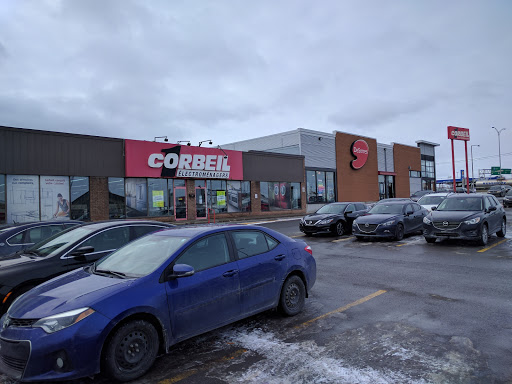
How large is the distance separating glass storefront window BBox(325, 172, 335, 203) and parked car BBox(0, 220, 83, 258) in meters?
31.9

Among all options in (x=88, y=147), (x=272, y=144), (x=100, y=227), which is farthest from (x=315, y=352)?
(x=272, y=144)

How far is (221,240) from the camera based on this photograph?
487 cm

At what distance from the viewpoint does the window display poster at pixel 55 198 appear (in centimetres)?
1944

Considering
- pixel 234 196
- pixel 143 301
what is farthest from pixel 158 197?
pixel 143 301

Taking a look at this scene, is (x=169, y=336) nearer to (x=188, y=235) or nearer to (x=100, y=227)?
(x=188, y=235)

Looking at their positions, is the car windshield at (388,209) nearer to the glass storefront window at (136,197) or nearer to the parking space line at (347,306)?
the parking space line at (347,306)

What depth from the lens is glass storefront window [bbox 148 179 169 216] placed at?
77.7ft

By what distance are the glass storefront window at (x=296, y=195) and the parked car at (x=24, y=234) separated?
1048 inches

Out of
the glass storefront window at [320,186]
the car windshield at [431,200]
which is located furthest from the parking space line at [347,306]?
the glass storefront window at [320,186]

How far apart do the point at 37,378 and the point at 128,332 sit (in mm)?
824

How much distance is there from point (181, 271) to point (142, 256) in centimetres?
84

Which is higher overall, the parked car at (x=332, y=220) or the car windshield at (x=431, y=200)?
the car windshield at (x=431, y=200)

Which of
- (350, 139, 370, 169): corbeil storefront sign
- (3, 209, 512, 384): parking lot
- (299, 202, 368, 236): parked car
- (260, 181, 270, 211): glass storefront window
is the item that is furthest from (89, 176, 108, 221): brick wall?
(350, 139, 370, 169): corbeil storefront sign

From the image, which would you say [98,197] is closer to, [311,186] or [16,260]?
[16,260]
